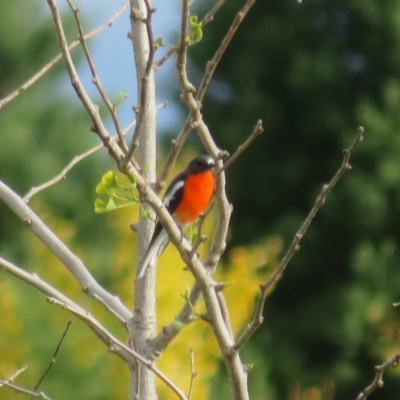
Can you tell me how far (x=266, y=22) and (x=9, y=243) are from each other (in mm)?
5385

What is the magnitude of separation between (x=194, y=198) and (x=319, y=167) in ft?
31.2

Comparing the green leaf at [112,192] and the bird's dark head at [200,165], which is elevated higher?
the bird's dark head at [200,165]

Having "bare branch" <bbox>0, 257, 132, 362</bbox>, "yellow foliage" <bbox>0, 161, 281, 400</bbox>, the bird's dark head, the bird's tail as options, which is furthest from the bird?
"yellow foliage" <bbox>0, 161, 281, 400</bbox>

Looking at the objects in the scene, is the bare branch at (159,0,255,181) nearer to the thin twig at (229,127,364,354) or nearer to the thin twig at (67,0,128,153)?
the thin twig at (67,0,128,153)

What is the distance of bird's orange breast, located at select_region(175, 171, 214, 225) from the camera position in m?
4.05

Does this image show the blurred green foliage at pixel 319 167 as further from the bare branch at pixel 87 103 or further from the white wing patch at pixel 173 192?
the bare branch at pixel 87 103

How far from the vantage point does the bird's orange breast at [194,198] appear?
4.05m

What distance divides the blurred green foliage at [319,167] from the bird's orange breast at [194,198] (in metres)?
8.12

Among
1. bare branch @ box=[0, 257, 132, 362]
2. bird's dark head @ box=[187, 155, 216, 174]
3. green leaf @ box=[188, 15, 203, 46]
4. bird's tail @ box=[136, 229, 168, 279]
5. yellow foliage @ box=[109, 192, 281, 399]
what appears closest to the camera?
green leaf @ box=[188, 15, 203, 46]

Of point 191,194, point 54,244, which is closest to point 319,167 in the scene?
point 191,194

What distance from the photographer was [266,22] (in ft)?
44.9

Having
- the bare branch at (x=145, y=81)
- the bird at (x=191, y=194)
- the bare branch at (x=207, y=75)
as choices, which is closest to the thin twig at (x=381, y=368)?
the bare branch at (x=207, y=75)

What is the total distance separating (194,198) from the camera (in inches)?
160

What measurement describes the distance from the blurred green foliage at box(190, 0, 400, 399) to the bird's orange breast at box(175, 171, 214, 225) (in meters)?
8.12
